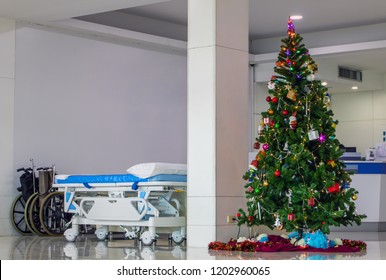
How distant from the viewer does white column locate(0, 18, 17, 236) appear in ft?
38.5

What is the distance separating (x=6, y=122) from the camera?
11.8 metres

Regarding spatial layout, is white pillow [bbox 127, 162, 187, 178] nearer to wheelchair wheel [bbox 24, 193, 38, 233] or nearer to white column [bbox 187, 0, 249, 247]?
white column [bbox 187, 0, 249, 247]

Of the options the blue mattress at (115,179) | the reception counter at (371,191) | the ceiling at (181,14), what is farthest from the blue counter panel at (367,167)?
the blue mattress at (115,179)

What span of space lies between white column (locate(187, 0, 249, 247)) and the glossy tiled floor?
1.53ft

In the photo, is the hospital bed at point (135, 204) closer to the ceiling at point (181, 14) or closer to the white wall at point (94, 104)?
the white wall at point (94, 104)

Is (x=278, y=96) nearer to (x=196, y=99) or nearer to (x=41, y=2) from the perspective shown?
(x=196, y=99)

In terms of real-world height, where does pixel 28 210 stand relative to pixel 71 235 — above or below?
above

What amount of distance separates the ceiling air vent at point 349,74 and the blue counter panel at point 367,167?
453 centimetres

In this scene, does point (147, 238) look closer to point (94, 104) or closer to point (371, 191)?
point (94, 104)

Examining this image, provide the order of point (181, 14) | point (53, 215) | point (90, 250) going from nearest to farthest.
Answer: point (90, 250) < point (53, 215) < point (181, 14)

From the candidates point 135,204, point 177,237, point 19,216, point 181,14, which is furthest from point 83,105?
point 177,237

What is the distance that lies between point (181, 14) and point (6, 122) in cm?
368

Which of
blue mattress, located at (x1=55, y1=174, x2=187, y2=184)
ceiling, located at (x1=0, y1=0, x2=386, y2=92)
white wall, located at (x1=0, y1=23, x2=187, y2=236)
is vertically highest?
ceiling, located at (x1=0, y1=0, x2=386, y2=92)

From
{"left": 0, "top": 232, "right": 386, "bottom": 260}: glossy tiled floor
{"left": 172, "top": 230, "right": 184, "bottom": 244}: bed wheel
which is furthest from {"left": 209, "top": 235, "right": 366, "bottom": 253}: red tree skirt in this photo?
{"left": 172, "top": 230, "right": 184, "bottom": 244}: bed wheel
